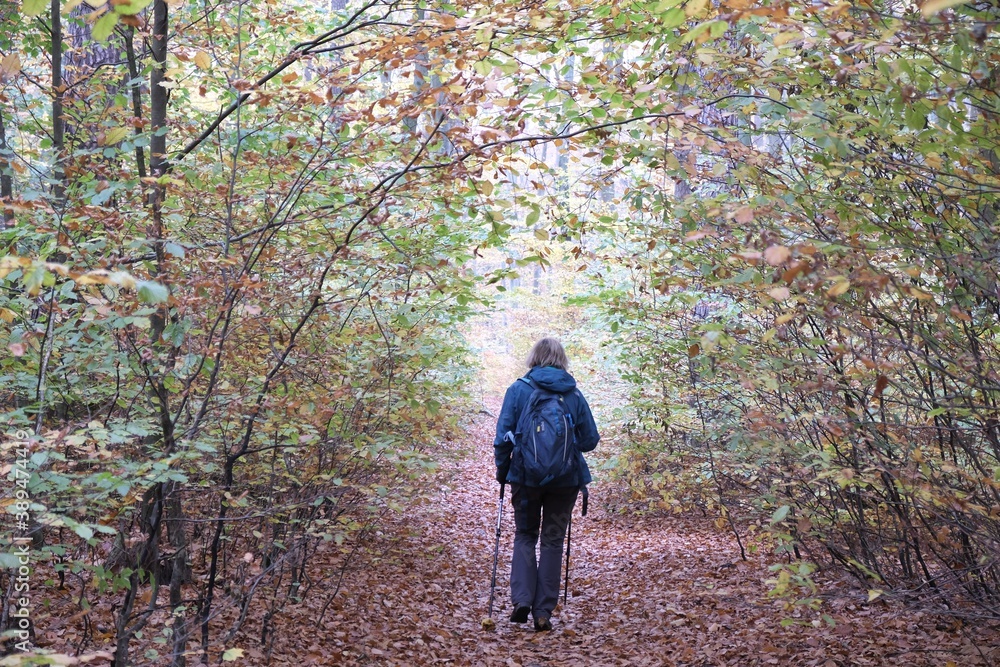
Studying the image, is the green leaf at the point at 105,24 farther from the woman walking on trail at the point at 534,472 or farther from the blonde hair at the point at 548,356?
the blonde hair at the point at 548,356

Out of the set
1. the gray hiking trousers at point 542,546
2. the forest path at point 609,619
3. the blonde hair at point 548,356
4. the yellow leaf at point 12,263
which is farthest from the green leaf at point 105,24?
the gray hiking trousers at point 542,546

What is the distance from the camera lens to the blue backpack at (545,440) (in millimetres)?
5812

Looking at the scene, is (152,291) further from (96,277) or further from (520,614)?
(520,614)

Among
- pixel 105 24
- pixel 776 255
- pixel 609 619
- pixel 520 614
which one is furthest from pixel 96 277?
pixel 609 619

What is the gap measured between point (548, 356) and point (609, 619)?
88.4 inches

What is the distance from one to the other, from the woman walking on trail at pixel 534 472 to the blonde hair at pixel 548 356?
2 cm

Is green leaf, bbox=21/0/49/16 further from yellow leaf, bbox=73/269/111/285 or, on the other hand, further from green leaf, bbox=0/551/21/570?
green leaf, bbox=0/551/21/570

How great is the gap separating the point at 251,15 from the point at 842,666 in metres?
6.70

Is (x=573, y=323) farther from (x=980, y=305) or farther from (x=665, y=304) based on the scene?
(x=980, y=305)

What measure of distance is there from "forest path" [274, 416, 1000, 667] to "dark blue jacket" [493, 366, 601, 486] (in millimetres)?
1255

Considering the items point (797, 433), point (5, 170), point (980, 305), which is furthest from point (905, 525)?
point (5, 170)

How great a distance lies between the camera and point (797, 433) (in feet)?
14.6

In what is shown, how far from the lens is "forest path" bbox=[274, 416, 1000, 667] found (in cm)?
462

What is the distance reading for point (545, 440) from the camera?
5836 mm
